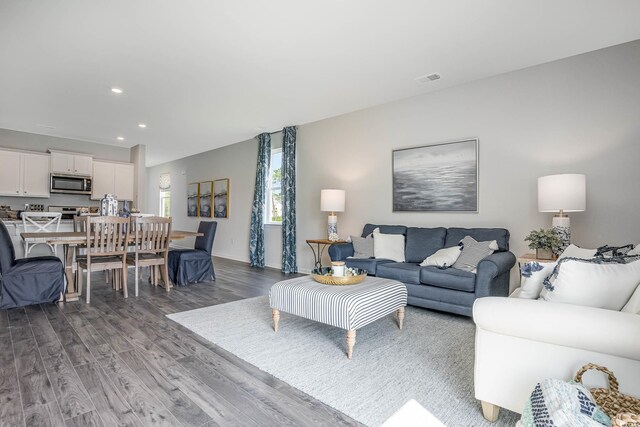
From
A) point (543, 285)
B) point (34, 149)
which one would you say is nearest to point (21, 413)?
point (543, 285)

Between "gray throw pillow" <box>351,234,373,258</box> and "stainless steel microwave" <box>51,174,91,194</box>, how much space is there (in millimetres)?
5849

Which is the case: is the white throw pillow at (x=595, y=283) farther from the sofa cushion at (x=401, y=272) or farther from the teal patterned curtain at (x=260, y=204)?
the teal patterned curtain at (x=260, y=204)

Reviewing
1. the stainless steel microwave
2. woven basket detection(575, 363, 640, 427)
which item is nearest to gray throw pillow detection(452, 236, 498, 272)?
woven basket detection(575, 363, 640, 427)

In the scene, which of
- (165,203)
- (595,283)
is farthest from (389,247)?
(165,203)

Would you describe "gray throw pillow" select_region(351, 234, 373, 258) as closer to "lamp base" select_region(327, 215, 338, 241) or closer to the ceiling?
"lamp base" select_region(327, 215, 338, 241)

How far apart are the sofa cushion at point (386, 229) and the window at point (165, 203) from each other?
25.0ft

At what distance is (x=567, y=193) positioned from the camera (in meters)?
2.96

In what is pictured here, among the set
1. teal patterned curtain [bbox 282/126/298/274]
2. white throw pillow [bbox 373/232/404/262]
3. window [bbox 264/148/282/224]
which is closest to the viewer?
white throw pillow [bbox 373/232/404/262]

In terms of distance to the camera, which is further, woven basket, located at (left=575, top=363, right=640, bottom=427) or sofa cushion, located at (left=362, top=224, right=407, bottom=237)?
sofa cushion, located at (left=362, top=224, right=407, bottom=237)

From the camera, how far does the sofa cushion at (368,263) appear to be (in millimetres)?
3908

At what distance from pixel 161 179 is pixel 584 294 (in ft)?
36.3

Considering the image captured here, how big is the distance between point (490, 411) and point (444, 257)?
203 cm

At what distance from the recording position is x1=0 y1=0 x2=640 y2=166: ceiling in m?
2.63

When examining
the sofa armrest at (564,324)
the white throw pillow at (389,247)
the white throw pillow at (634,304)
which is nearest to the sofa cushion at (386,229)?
the white throw pillow at (389,247)
